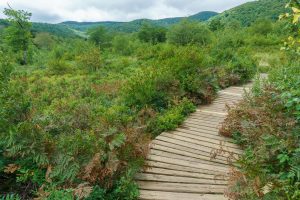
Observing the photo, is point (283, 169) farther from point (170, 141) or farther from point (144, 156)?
point (170, 141)

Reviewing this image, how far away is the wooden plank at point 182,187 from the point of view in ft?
12.6

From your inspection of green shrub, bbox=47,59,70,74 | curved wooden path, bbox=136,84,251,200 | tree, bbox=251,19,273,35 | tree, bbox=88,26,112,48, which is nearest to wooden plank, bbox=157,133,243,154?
curved wooden path, bbox=136,84,251,200

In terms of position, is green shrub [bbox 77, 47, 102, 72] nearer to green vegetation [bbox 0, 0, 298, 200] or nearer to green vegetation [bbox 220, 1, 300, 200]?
green vegetation [bbox 0, 0, 298, 200]

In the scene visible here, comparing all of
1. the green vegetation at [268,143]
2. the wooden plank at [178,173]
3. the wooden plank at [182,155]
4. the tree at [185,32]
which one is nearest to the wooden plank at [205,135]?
the green vegetation at [268,143]

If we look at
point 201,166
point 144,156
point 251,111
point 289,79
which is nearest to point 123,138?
point 144,156

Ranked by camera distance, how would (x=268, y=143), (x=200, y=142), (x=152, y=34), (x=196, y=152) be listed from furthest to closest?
1. (x=152, y=34)
2. (x=200, y=142)
3. (x=196, y=152)
4. (x=268, y=143)

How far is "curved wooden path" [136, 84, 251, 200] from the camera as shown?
12.5ft

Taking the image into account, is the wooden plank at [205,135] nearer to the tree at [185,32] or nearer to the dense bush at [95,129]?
the dense bush at [95,129]

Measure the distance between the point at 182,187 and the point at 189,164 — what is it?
0.72 meters

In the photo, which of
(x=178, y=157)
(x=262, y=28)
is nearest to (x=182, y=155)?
(x=178, y=157)

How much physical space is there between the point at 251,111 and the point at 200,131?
3.89 feet

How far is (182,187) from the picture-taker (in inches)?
155

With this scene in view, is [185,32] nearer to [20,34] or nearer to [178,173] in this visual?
[20,34]

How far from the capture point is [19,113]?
4117 mm
